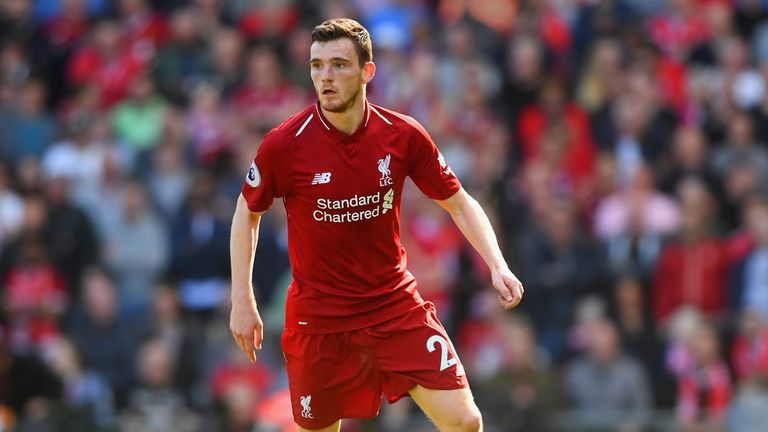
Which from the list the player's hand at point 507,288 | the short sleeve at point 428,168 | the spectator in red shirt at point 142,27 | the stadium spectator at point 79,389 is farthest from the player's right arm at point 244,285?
the spectator in red shirt at point 142,27

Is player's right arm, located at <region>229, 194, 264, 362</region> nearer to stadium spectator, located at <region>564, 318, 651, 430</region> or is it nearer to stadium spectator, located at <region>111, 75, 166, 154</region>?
stadium spectator, located at <region>564, 318, 651, 430</region>

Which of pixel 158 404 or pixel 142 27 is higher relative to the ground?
pixel 142 27

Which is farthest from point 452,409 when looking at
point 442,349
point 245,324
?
point 245,324

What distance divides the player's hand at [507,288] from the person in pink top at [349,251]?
0.03ft

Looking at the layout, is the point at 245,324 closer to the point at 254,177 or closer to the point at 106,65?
the point at 254,177

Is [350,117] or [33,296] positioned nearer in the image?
[350,117]

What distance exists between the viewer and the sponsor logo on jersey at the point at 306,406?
768 cm

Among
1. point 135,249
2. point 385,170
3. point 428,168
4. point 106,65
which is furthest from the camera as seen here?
point 106,65

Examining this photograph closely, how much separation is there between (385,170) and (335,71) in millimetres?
601

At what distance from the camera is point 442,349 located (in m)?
7.61

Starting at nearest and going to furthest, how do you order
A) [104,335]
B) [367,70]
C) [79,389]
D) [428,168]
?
[367,70] < [428,168] < [79,389] < [104,335]

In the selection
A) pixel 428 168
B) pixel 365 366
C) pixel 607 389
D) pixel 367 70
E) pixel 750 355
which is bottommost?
pixel 607 389

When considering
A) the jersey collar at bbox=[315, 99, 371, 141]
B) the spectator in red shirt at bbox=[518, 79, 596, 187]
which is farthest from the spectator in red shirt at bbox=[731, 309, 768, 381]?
the jersey collar at bbox=[315, 99, 371, 141]

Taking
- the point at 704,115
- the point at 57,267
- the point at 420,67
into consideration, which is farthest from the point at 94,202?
the point at 704,115
